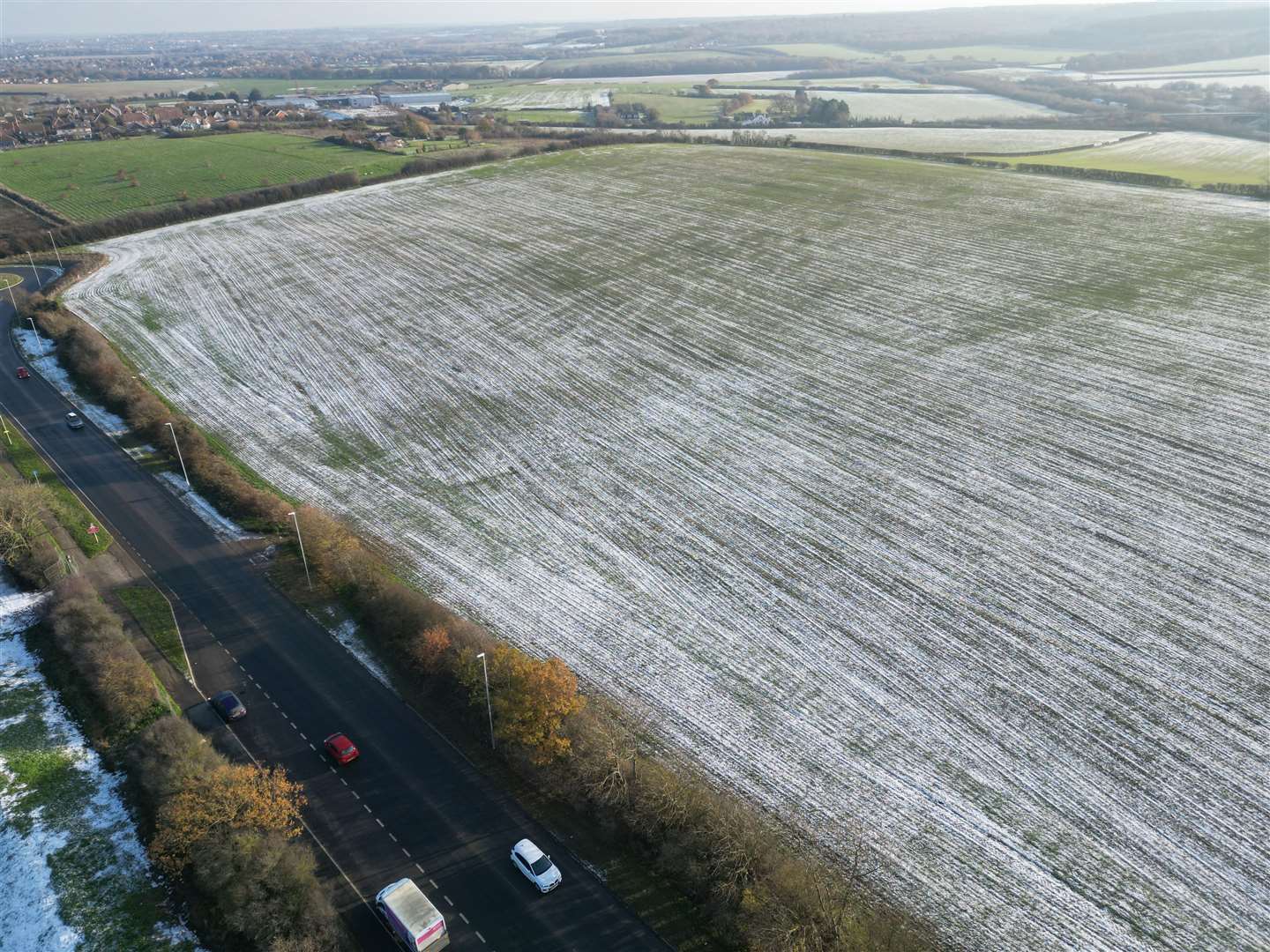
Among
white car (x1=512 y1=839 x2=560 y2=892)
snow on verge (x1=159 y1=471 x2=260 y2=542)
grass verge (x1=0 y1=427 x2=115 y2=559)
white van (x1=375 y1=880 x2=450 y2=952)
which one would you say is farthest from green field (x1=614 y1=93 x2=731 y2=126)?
white van (x1=375 y1=880 x2=450 y2=952)

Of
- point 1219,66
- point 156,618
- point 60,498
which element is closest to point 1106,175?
point 156,618

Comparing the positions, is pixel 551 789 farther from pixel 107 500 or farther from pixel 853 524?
pixel 107 500

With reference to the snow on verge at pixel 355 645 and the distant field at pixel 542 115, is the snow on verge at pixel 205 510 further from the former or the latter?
the distant field at pixel 542 115

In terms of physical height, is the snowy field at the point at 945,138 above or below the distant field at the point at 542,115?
below

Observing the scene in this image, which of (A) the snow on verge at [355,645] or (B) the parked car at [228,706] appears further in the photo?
(A) the snow on verge at [355,645]

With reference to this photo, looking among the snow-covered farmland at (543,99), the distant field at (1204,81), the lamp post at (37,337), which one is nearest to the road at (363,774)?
the lamp post at (37,337)
